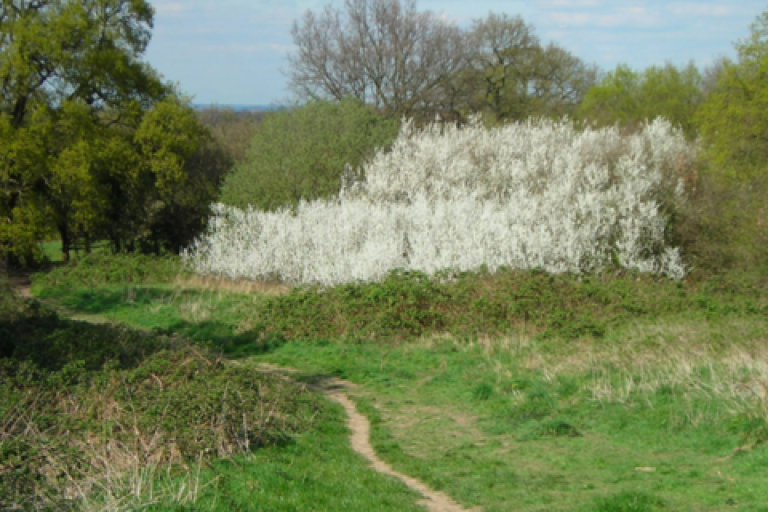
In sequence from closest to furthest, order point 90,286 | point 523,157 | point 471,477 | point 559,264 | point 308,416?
point 471,477 < point 308,416 < point 559,264 < point 90,286 < point 523,157

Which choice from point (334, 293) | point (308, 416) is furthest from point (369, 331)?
point (308, 416)

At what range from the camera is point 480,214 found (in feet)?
72.1

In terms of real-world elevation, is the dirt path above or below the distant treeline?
below

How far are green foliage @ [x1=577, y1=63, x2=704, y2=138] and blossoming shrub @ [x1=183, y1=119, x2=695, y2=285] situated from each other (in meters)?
11.9

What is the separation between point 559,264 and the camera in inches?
832

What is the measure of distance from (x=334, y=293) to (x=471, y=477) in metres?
10.6

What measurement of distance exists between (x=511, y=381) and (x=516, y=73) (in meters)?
37.1

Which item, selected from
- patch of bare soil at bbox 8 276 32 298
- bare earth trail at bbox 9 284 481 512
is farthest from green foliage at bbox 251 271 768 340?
patch of bare soil at bbox 8 276 32 298

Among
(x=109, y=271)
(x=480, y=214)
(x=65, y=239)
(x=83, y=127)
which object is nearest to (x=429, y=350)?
(x=480, y=214)

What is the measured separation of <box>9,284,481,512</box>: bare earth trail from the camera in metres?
7.43

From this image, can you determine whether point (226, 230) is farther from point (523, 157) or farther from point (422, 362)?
point (422, 362)

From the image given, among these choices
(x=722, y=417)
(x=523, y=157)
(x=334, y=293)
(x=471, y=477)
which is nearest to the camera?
(x=471, y=477)

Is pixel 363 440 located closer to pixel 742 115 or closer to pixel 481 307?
pixel 481 307

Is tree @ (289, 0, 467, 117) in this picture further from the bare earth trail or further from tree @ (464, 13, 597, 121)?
the bare earth trail
